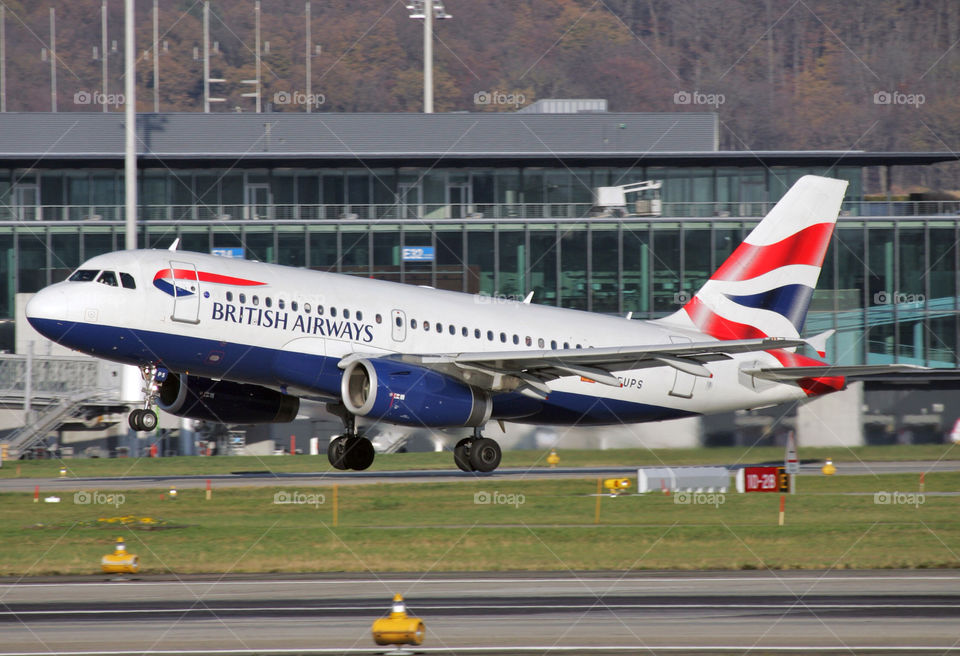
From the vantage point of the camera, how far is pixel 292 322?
32.1 m

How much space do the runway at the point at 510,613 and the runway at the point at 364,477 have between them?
56.9ft

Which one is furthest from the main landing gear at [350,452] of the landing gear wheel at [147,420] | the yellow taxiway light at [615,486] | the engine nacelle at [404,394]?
the yellow taxiway light at [615,486]

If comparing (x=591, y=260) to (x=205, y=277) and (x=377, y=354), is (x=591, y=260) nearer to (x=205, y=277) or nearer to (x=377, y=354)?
(x=377, y=354)

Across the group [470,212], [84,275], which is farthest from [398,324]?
[470,212]

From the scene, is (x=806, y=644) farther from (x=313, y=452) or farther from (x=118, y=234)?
(x=118, y=234)

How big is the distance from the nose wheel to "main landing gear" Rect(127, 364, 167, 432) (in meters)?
8.89

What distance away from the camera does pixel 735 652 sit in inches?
758

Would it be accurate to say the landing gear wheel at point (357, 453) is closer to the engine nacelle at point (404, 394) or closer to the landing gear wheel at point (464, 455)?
the landing gear wheel at point (464, 455)

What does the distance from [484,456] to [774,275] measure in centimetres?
1368

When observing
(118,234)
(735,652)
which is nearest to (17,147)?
(118,234)

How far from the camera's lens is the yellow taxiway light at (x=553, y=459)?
5272 centimetres

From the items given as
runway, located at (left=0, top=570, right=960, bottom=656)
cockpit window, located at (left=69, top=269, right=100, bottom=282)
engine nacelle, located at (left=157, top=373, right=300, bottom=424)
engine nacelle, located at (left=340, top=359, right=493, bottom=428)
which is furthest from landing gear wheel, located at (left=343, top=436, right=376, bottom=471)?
cockpit window, located at (left=69, top=269, right=100, bottom=282)

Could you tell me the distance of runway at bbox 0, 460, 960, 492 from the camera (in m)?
44.6

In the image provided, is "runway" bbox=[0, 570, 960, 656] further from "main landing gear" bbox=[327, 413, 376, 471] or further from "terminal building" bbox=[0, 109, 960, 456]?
"terminal building" bbox=[0, 109, 960, 456]
